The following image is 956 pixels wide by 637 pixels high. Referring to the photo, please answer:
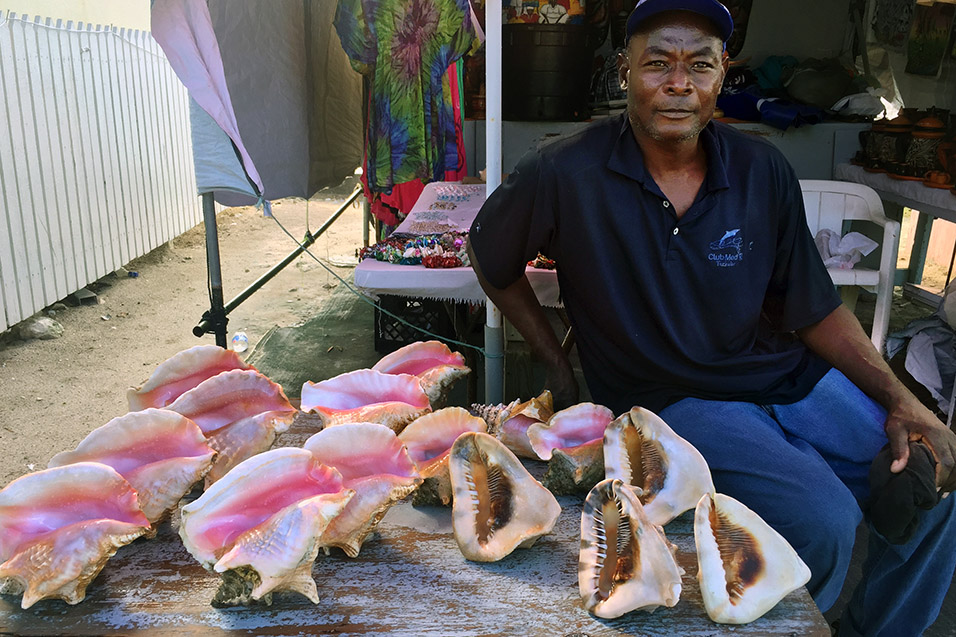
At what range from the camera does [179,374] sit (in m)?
1.60

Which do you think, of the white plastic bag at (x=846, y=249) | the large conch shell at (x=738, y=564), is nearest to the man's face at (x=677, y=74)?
the large conch shell at (x=738, y=564)

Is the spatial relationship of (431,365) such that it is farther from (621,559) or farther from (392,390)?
(621,559)

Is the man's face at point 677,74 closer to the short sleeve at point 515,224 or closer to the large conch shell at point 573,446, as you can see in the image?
A: the short sleeve at point 515,224

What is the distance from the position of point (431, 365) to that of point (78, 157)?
4.41 meters

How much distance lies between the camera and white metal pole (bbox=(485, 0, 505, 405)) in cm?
208

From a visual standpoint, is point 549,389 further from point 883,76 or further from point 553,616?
point 883,76

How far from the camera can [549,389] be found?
192 cm

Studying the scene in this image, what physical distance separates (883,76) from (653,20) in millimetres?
3991

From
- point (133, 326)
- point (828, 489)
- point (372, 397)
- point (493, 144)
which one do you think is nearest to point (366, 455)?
point (372, 397)

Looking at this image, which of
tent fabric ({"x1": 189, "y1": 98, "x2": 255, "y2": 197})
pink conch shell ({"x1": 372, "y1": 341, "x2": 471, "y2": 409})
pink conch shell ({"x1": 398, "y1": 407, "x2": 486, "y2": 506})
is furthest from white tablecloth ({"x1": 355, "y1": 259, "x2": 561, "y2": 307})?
pink conch shell ({"x1": 398, "y1": 407, "x2": 486, "y2": 506})

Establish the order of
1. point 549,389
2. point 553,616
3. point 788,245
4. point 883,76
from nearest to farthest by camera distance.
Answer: point 553,616 < point 788,245 < point 549,389 < point 883,76

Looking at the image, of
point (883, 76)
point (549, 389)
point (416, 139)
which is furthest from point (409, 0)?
point (883, 76)

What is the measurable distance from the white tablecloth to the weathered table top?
4.39 feet

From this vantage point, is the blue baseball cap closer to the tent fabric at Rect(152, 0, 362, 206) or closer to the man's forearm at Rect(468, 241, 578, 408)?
the man's forearm at Rect(468, 241, 578, 408)
